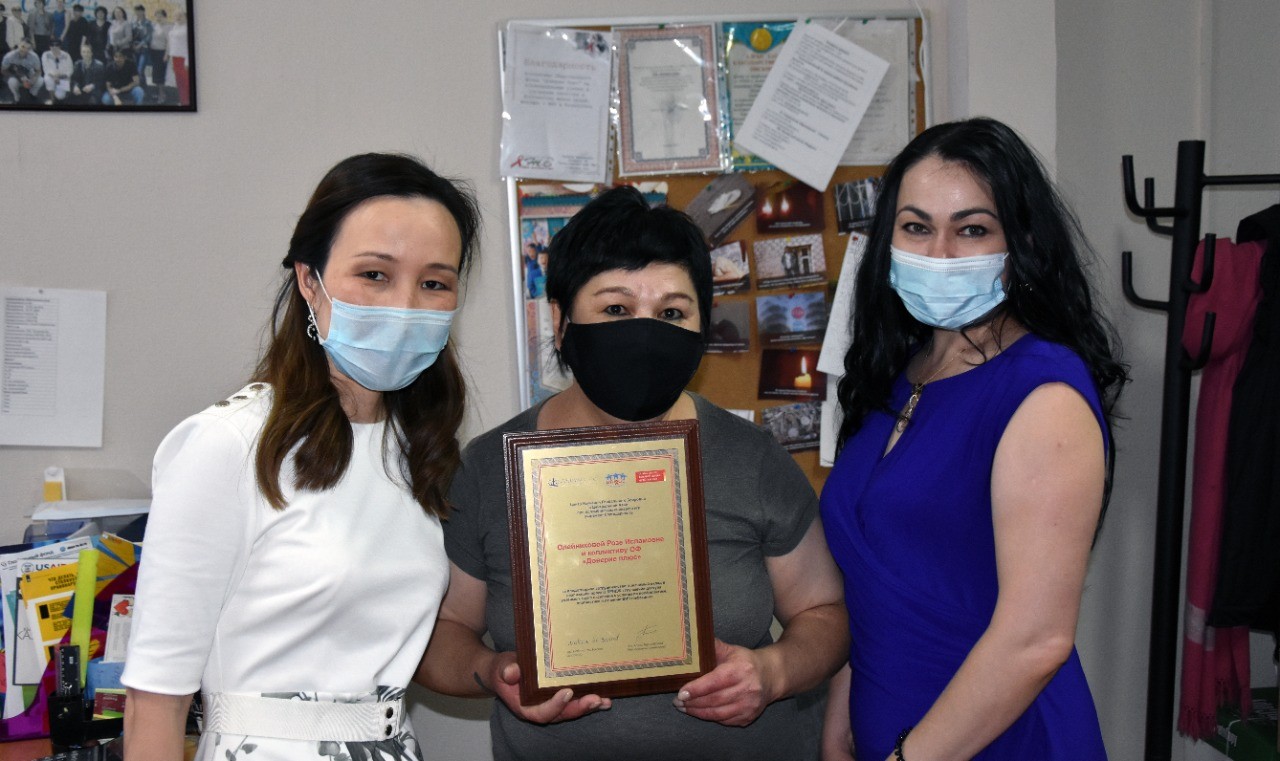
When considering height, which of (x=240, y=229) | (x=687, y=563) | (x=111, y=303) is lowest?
(x=687, y=563)

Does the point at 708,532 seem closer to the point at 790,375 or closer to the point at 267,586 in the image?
the point at 267,586

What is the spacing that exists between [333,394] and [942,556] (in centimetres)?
94

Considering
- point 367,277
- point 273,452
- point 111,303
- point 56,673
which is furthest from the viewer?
point 111,303

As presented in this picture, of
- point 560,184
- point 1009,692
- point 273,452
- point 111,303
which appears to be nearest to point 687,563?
Result: point 1009,692

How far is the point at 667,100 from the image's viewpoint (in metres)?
2.59

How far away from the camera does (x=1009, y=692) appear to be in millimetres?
1412

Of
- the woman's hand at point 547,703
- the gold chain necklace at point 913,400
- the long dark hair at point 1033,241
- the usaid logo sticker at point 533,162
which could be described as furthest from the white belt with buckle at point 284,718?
the usaid logo sticker at point 533,162

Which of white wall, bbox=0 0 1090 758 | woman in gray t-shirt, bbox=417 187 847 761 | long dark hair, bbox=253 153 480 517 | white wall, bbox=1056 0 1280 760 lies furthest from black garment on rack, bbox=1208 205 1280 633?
long dark hair, bbox=253 153 480 517

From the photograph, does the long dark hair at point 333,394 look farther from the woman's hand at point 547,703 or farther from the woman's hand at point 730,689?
the woman's hand at point 730,689

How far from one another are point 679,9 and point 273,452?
5.62 feet

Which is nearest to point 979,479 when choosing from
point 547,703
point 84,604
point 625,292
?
point 625,292

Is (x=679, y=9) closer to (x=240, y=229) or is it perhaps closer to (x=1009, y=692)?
(x=240, y=229)

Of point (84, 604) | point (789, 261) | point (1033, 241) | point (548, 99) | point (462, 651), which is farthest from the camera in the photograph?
point (789, 261)

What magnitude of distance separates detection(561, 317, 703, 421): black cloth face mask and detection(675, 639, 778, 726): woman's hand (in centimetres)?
41
